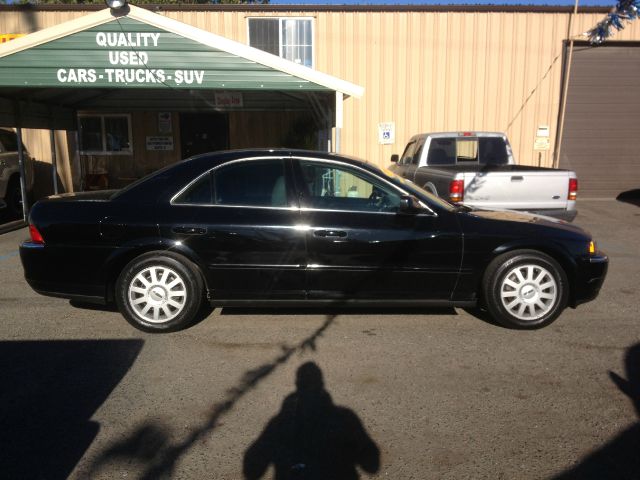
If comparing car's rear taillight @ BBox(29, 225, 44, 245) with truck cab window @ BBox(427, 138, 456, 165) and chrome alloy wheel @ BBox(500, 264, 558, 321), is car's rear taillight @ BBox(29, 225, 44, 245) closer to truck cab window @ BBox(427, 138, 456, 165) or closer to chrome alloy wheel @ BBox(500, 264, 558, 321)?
chrome alloy wheel @ BBox(500, 264, 558, 321)

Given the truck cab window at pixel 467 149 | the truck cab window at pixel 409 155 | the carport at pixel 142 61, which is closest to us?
the carport at pixel 142 61

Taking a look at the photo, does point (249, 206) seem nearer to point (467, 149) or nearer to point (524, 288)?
point (524, 288)

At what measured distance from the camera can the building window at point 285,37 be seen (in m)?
13.0

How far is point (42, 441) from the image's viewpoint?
2.98 metres

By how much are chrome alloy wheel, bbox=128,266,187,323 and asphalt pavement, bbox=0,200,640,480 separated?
23 cm

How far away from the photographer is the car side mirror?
14.9 feet

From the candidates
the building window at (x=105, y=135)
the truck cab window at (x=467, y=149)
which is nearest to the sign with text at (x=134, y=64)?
the truck cab window at (x=467, y=149)

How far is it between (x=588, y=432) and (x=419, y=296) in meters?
1.84

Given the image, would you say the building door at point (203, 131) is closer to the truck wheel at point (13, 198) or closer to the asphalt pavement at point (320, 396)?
the truck wheel at point (13, 198)

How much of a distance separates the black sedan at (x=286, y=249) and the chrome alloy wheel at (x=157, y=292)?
11 mm

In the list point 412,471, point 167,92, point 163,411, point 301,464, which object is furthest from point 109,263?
point 167,92

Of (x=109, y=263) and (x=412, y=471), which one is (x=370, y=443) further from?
(x=109, y=263)

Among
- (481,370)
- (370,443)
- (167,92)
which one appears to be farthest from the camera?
(167,92)

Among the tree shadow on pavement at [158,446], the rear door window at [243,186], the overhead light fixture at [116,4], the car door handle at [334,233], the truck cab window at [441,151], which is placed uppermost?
the overhead light fixture at [116,4]
